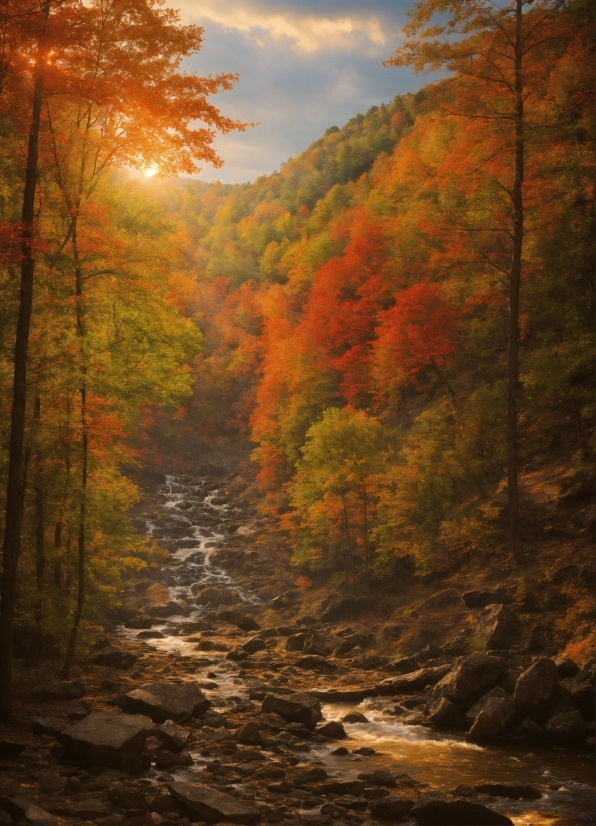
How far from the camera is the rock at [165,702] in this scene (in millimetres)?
13586

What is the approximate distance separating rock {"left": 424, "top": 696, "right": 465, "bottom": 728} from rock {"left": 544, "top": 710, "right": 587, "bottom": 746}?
6.40ft

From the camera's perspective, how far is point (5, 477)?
15.2 m

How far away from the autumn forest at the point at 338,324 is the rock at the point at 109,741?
2213 mm

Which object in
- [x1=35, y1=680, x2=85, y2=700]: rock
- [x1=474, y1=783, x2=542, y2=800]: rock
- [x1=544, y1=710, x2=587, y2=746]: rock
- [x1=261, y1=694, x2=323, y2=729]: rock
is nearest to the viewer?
[x1=474, y1=783, x2=542, y2=800]: rock

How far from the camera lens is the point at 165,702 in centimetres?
1402

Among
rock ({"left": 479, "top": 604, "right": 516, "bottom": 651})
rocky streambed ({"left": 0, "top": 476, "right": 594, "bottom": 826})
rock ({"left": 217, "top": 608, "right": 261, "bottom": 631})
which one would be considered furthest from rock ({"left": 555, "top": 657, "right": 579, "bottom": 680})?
rock ({"left": 217, "top": 608, "right": 261, "bottom": 631})

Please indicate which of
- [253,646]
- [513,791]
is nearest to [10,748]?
[513,791]

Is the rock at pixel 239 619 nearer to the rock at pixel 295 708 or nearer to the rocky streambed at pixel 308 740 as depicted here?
the rocky streambed at pixel 308 740

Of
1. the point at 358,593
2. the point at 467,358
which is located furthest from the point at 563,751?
the point at 467,358

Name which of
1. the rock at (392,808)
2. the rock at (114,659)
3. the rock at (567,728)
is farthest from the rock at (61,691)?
the rock at (567,728)

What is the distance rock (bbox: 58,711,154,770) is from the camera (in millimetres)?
10320

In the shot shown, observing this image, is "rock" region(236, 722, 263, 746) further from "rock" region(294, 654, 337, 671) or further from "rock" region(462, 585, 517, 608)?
"rock" region(462, 585, 517, 608)

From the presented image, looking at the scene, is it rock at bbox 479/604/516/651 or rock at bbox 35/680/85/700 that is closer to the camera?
rock at bbox 35/680/85/700

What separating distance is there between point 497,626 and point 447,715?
4.35 meters
